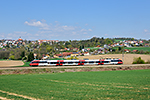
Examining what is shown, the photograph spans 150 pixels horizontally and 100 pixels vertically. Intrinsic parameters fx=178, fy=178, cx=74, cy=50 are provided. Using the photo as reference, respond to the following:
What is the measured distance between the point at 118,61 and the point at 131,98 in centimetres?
4882

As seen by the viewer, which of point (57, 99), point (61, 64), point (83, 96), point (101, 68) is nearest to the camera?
point (57, 99)

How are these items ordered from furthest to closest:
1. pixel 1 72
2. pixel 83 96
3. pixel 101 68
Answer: pixel 101 68
pixel 1 72
pixel 83 96

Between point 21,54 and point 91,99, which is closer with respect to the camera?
point 91,99

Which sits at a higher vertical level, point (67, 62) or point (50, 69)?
point (67, 62)

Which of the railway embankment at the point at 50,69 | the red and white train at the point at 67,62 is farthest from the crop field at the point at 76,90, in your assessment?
the red and white train at the point at 67,62

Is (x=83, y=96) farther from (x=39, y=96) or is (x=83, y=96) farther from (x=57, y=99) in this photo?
(x=39, y=96)

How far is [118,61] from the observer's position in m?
62.8

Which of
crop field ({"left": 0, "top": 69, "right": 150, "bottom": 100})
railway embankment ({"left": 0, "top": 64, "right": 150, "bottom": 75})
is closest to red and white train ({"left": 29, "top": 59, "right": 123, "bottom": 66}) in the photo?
railway embankment ({"left": 0, "top": 64, "right": 150, "bottom": 75})

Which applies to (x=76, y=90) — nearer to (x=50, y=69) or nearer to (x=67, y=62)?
(x=50, y=69)

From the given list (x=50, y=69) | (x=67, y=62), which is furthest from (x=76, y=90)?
(x=67, y=62)

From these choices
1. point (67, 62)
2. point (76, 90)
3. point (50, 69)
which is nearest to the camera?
point (76, 90)

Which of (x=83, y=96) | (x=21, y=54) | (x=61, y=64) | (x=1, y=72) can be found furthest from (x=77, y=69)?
(x=21, y=54)

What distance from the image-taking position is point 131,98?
15141 mm

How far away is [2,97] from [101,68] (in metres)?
37.5
